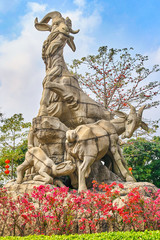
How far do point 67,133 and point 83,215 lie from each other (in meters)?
1.98

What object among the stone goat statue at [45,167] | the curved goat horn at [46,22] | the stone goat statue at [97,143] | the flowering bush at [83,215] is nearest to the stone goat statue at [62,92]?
the curved goat horn at [46,22]

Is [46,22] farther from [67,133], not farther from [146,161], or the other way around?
Answer: [146,161]

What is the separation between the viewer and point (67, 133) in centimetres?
582

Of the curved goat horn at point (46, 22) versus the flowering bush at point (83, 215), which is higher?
the curved goat horn at point (46, 22)

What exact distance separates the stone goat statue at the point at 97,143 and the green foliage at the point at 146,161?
7.01 m

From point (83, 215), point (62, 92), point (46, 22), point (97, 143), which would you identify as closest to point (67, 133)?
point (97, 143)

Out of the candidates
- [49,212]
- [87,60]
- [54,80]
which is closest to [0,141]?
[87,60]

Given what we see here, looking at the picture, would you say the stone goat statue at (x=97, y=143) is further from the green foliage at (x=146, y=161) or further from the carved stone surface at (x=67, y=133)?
the green foliage at (x=146, y=161)

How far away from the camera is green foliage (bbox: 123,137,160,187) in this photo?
13648 millimetres

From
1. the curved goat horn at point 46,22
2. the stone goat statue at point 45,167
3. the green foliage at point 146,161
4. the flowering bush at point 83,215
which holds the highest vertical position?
the curved goat horn at point 46,22

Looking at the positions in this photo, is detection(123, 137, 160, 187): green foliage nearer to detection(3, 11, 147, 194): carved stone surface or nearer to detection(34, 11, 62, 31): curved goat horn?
detection(3, 11, 147, 194): carved stone surface

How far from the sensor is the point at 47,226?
4.20m

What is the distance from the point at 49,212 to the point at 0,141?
10.5 meters

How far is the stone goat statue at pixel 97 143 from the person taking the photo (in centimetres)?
571
